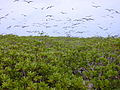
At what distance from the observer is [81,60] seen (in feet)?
32.8

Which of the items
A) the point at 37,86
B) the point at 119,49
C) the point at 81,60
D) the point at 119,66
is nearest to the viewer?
the point at 37,86

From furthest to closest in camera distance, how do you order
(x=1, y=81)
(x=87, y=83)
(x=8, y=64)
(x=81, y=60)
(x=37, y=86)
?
(x=81, y=60), (x=8, y=64), (x=87, y=83), (x=1, y=81), (x=37, y=86)

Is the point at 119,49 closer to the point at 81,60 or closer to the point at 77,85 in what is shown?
the point at 81,60

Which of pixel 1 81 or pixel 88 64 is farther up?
pixel 1 81

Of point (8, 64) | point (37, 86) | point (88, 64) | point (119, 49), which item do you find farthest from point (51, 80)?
point (119, 49)

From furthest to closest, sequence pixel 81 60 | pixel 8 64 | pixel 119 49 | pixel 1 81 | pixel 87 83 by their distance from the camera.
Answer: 1. pixel 119 49
2. pixel 81 60
3. pixel 8 64
4. pixel 87 83
5. pixel 1 81

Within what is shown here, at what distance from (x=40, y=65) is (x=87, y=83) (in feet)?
6.29

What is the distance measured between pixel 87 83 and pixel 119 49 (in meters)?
5.24

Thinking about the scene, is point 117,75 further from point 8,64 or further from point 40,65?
point 8,64

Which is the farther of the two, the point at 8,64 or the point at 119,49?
the point at 119,49

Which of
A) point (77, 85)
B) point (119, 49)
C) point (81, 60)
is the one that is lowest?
point (119, 49)

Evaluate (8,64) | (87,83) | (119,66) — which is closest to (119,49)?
(119,66)

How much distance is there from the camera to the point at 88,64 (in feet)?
31.6

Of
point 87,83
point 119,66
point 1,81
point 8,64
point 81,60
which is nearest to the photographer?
point 1,81
